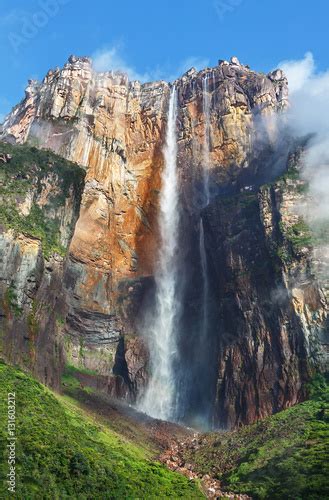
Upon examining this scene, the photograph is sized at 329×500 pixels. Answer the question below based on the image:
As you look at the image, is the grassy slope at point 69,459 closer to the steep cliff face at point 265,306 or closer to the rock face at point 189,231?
the steep cliff face at point 265,306

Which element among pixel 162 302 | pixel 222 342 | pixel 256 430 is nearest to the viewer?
pixel 256 430

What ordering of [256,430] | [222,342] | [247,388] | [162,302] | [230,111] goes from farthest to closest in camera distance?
[230,111]
[162,302]
[222,342]
[247,388]
[256,430]

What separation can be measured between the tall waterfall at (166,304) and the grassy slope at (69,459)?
579 inches

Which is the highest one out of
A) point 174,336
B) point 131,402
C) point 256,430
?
point 174,336

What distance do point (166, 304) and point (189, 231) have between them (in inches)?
342

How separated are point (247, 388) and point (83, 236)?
71.3 feet

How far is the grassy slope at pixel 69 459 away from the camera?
19.5 m

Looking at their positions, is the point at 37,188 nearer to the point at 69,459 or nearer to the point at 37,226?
the point at 37,226

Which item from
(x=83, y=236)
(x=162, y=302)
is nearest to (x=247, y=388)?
(x=162, y=302)

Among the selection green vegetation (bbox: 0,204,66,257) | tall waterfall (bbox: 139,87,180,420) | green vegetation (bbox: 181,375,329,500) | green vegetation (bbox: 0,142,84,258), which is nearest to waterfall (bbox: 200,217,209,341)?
tall waterfall (bbox: 139,87,180,420)

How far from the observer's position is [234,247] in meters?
45.6

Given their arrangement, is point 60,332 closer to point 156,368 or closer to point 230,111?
point 156,368

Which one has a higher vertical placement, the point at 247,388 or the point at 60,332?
the point at 60,332

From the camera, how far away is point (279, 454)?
27.8 m
